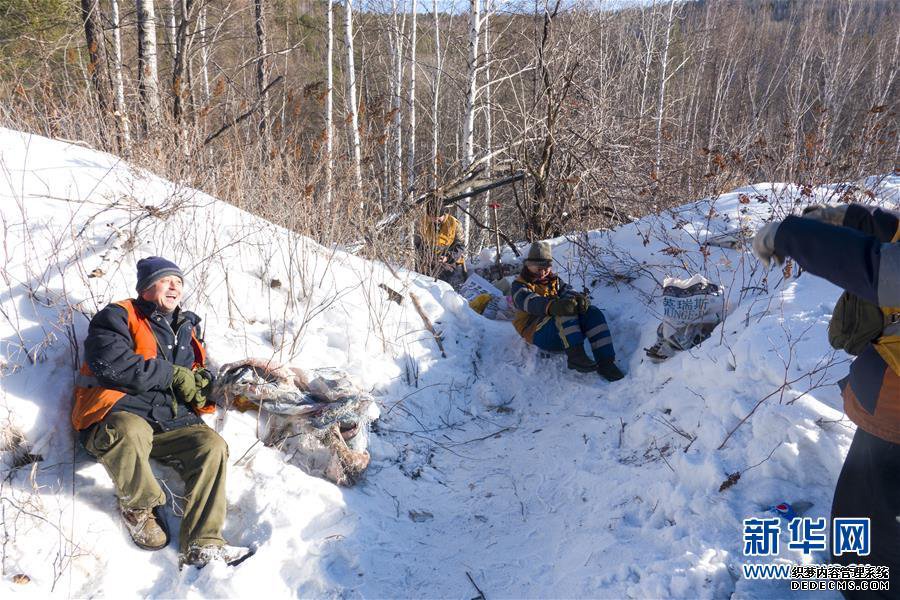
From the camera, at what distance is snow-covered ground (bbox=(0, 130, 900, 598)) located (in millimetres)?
2432

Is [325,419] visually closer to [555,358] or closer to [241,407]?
[241,407]

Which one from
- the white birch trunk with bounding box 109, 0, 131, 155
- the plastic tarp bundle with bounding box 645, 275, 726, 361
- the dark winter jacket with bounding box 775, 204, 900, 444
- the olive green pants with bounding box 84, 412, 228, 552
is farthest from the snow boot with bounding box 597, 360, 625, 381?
the white birch trunk with bounding box 109, 0, 131, 155

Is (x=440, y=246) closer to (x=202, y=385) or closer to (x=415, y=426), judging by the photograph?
(x=415, y=426)

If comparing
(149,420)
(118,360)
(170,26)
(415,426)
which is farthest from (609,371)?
(170,26)

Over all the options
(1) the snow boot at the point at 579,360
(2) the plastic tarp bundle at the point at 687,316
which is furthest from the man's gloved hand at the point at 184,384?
(2) the plastic tarp bundle at the point at 687,316

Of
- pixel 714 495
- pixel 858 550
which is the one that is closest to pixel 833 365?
pixel 714 495

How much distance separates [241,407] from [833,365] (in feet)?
10.3

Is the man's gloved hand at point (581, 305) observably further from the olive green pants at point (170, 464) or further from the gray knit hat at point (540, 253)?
the olive green pants at point (170, 464)

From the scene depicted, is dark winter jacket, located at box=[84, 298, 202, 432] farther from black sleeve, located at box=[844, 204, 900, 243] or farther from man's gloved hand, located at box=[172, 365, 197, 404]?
black sleeve, located at box=[844, 204, 900, 243]

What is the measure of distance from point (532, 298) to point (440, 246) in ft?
6.88

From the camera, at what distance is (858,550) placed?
194 cm

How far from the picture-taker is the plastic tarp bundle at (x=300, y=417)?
315cm

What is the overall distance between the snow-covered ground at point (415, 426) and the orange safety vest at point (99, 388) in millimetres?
184

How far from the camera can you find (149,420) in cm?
267
